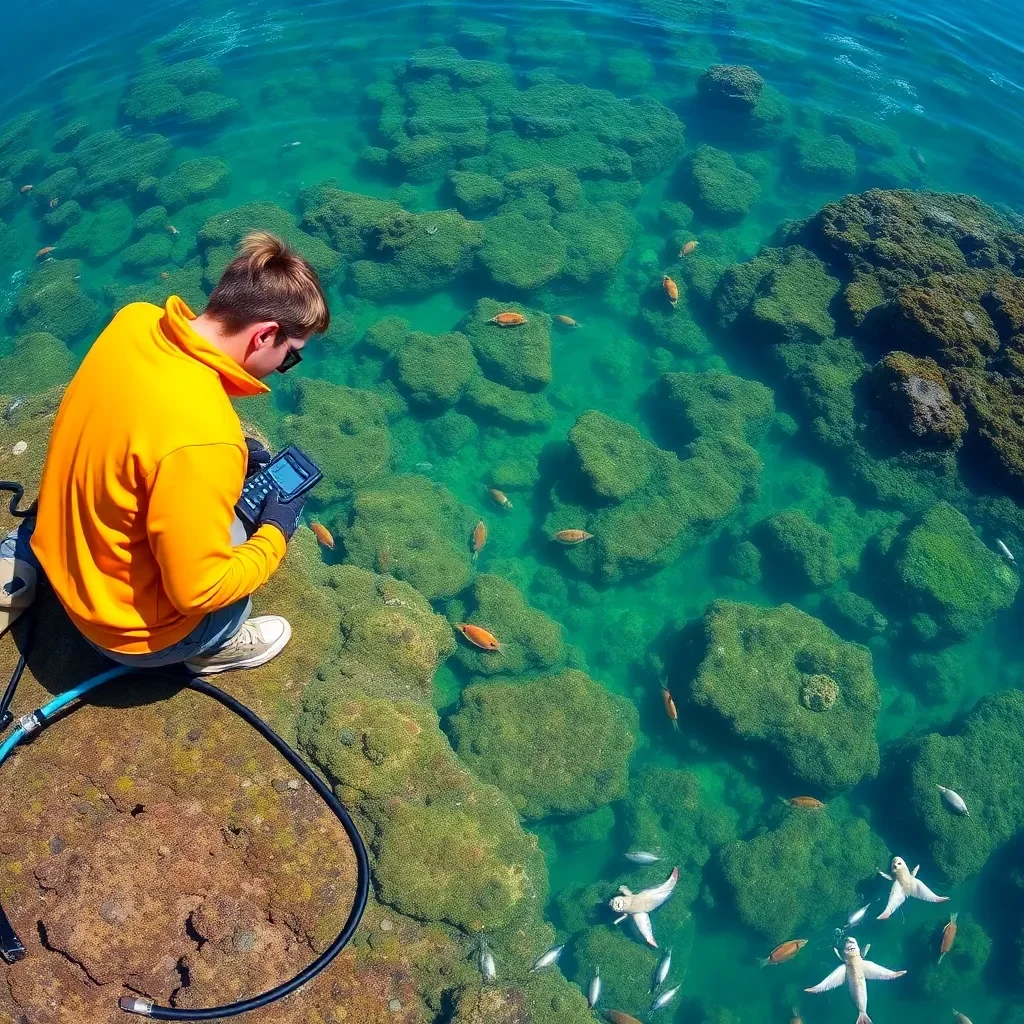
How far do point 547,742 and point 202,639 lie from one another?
14.4 feet

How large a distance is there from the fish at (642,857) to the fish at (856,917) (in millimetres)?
2059

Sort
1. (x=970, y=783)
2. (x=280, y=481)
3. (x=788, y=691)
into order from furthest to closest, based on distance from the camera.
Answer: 1. (x=788, y=691)
2. (x=970, y=783)
3. (x=280, y=481)

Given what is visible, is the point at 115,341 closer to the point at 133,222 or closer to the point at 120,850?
the point at 120,850

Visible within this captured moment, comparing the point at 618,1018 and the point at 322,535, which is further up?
the point at 322,535

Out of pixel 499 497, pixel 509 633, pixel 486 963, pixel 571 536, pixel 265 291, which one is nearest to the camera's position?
pixel 265 291

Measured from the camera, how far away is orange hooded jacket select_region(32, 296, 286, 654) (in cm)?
269

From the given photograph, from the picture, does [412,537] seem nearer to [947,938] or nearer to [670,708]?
[670,708]

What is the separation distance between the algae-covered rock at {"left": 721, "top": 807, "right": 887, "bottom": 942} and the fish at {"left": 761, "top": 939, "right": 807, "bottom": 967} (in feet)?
0.57

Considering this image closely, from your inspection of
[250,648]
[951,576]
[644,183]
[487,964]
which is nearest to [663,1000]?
[487,964]

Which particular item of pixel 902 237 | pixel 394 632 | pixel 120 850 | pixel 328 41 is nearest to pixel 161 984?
pixel 120 850

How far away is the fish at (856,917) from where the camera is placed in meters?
7.37

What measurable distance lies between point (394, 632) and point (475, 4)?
16793 millimetres

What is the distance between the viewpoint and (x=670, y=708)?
8344 mm

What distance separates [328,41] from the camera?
1590 centimetres
